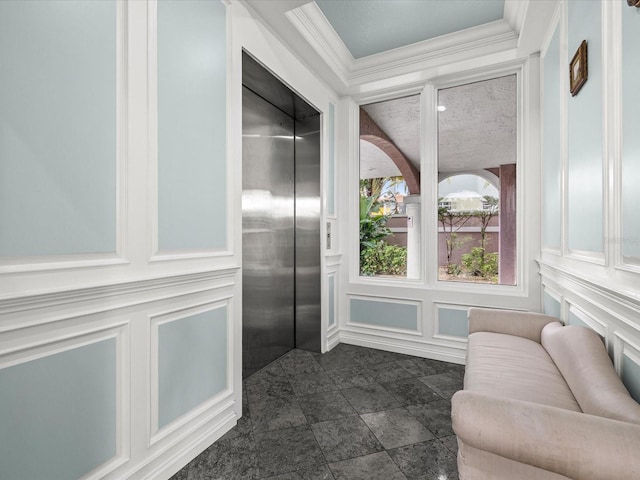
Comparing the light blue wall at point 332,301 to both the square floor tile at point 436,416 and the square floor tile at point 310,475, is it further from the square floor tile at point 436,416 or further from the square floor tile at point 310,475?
the square floor tile at point 310,475

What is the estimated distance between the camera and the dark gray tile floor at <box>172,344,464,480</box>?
5.57 feet

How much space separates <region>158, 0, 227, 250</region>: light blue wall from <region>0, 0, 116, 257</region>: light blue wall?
26cm

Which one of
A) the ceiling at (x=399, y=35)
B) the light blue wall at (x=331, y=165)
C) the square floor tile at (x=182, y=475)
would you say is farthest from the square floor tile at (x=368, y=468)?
the ceiling at (x=399, y=35)

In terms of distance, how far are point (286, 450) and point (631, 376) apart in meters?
1.65

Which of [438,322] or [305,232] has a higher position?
[305,232]

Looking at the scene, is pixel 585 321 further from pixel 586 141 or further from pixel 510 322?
pixel 586 141

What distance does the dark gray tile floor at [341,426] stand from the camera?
1.70m

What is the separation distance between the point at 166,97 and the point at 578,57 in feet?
7.17

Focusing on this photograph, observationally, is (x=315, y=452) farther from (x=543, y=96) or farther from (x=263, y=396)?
(x=543, y=96)

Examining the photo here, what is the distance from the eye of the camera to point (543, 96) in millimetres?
2715

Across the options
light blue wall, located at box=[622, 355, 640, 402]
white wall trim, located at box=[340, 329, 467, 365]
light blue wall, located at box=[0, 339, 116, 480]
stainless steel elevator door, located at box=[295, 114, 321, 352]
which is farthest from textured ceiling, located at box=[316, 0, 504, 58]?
white wall trim, located at box=[340, 329, 467, 365]

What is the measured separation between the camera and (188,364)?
179 centimetres

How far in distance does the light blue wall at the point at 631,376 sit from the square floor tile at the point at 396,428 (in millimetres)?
1036

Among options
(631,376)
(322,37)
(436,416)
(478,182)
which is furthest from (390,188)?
(631,376)
